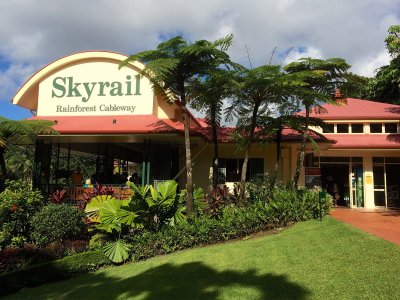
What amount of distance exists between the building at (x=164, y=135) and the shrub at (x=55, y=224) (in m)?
3.16

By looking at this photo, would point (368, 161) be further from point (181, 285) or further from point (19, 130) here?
point (19, 130)

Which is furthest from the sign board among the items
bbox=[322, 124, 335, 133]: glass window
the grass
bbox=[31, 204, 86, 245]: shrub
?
the grass

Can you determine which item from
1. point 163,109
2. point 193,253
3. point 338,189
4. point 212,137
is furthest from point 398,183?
point 193,253

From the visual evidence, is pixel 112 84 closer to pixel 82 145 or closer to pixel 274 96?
pixel 82 145

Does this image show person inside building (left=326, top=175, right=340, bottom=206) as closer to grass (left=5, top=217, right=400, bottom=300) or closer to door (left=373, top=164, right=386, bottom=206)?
door (left=373, top=164, right=386, bottom=206)

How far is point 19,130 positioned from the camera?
13.5 m

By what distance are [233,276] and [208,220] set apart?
10.7ft

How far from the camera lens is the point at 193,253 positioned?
9.75 m

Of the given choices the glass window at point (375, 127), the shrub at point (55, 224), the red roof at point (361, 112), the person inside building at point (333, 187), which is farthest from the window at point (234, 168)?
the shrub at point (55, 224)

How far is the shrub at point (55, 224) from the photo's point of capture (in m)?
11.3

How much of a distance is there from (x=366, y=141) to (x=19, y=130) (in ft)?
47.1

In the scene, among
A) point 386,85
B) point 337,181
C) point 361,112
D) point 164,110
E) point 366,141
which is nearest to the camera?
point 164,110

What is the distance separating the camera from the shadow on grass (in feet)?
21.8

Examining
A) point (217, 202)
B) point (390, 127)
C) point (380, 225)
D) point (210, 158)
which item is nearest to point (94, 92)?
point (210, 158)
